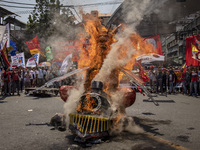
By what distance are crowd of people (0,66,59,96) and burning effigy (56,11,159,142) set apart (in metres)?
9.76

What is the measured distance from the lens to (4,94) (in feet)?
50.0

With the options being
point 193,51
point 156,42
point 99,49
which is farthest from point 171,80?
point 99,49

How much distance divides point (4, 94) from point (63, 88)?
1057cm

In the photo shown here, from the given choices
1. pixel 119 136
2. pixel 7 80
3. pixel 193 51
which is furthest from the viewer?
pixel 193 51

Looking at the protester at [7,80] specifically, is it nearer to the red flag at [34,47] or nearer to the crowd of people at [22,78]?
the crowd of people at [22,78]

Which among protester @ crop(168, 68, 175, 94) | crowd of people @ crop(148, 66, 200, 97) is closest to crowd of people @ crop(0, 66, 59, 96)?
crowd of people @ crop(148, 66, 200, 97)

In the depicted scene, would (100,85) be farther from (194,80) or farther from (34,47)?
(34,47)

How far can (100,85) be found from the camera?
17.4 ft

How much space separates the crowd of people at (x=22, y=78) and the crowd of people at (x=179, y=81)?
8.13m

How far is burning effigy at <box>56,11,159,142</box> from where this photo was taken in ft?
15.4

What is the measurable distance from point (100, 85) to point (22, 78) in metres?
14.3

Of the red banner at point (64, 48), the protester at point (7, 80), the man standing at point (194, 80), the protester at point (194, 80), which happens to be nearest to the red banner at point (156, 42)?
the protester at point (194, 80)

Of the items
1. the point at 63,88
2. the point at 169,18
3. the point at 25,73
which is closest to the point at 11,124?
the point at 63,88

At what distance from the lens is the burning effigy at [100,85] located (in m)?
4.70
